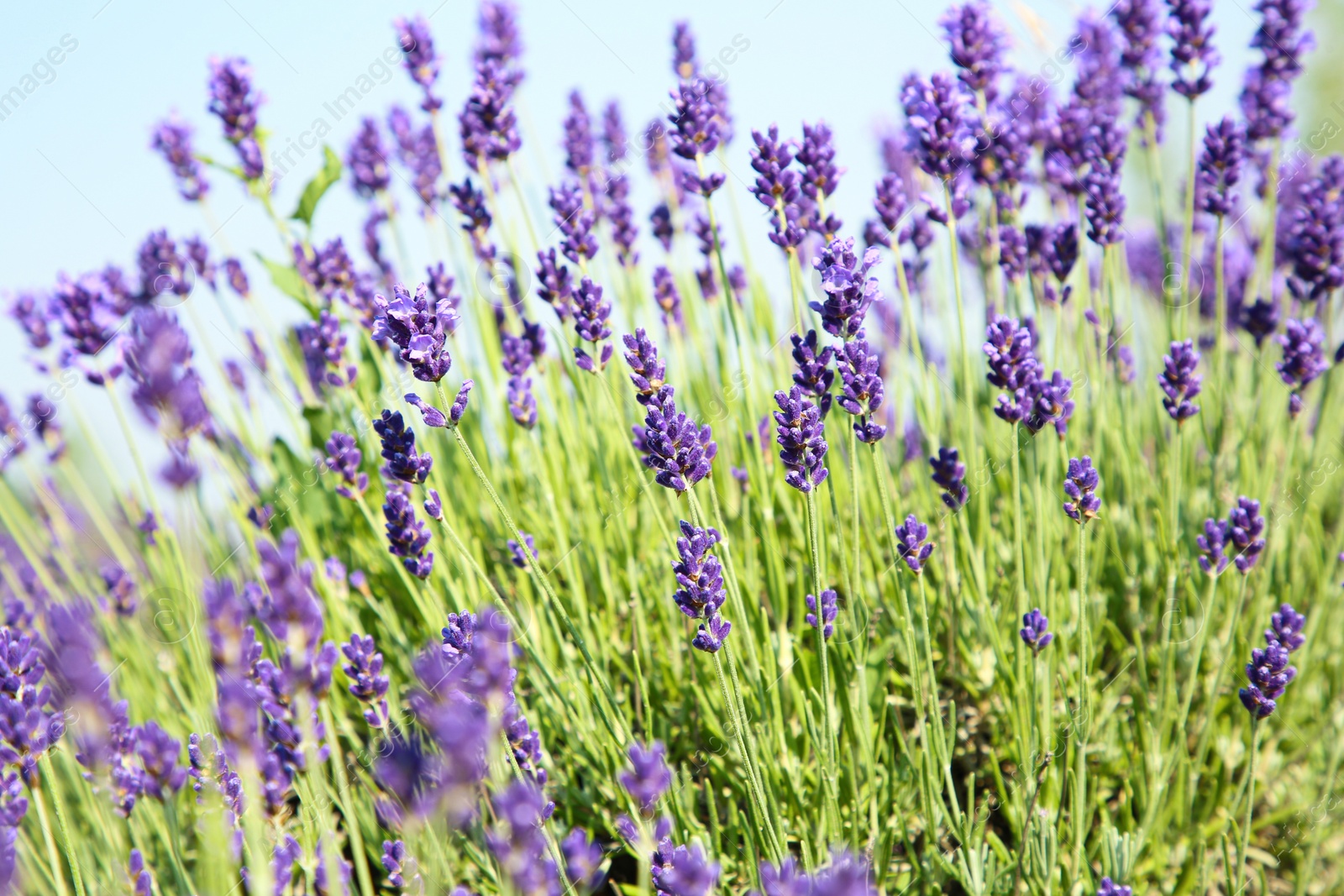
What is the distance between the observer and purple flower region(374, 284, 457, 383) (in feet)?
4.50

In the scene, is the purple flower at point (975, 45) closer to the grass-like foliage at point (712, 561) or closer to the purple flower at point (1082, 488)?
the grass-like foliage at point (712, 561)

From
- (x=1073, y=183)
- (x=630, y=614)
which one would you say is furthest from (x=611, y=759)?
(x=1073, y=183)

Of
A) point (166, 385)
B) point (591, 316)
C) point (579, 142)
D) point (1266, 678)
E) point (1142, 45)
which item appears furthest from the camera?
→ point (579, 142)

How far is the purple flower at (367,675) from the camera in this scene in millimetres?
1586

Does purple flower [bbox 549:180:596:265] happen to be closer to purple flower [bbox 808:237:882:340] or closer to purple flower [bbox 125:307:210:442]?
purple flower [bbox 808:237:882:340]

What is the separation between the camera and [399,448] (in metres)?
1.49

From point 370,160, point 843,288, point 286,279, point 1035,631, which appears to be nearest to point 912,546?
point 1035,631

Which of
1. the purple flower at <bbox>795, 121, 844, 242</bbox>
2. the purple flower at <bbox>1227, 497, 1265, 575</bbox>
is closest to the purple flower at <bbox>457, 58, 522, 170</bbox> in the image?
the purple flower at <bbox>795, 121, 844, 242</bbox>

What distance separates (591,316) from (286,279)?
1.32 metres

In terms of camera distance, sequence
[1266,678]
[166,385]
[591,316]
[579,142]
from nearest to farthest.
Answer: [166,385] → [1266,678] → [591,316] → [579,142]

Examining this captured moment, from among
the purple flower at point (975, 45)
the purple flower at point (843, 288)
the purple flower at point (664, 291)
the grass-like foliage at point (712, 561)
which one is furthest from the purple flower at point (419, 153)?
the purple flower at point (843, 288)

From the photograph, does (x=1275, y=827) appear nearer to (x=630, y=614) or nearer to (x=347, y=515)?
(x=630, y=614)

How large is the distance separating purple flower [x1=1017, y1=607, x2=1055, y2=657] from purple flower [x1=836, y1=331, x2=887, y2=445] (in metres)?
0.53

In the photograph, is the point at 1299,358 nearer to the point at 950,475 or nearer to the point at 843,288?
the point at 950,475
